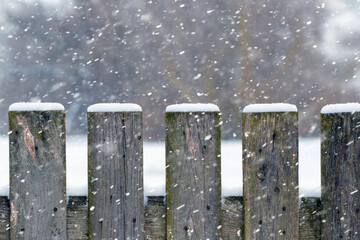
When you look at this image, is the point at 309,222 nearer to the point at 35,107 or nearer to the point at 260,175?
the point at 260,175

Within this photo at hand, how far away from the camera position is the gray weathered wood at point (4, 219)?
1490mm

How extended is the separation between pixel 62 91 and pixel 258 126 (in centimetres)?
540

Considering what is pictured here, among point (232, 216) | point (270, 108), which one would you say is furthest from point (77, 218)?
point (270, 108)

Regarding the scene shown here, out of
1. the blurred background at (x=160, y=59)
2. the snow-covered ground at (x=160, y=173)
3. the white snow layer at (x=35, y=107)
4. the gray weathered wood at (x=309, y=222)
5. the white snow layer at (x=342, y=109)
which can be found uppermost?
the blurred background at (x=160, y=59)

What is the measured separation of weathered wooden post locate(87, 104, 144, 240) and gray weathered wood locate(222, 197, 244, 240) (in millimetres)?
263

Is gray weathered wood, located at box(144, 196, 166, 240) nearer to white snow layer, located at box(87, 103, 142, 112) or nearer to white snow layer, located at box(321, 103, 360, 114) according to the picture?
white snow layer, located at box(87, 103, 142, 112)

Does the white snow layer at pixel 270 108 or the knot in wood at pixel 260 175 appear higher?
the white snow layer at pixel 270 108

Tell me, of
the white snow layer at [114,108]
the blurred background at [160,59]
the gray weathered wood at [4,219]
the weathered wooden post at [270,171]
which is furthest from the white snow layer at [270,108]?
the blurred background at [160,59]

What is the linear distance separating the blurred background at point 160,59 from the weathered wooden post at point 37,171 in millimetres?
4859

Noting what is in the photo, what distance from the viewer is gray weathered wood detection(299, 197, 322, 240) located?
1544 mm

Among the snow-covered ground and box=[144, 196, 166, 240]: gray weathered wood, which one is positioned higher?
the snow-covered ground

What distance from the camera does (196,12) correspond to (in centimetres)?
663

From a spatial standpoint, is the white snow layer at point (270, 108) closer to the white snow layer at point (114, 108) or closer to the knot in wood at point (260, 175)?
the knot in wood at point (260, 175)

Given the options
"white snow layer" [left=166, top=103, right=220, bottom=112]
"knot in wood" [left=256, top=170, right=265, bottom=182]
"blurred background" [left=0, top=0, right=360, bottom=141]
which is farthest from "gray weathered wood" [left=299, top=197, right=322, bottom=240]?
"blurred background" [left=0, top=0, right=360, bottom=141]
